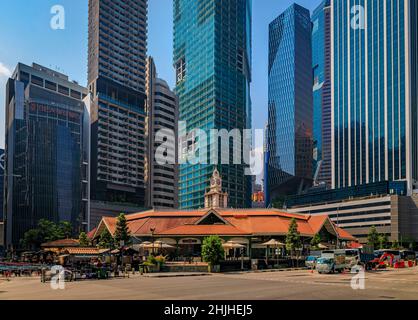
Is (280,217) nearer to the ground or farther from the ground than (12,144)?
nearer to the ground

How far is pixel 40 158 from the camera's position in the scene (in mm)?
174000

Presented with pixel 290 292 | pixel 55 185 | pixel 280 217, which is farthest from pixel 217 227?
pixel 55 185

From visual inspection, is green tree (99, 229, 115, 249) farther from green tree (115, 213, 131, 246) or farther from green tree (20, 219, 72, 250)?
green tree (20, 219, 72, 250)

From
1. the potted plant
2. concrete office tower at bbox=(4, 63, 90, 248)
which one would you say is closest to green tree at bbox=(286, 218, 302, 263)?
the potted plant

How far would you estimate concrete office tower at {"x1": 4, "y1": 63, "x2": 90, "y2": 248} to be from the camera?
173 meters

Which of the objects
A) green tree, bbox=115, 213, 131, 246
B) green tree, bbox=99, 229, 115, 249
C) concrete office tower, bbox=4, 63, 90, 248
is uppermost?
concrete office tower, bbox=4, 63, 90, 248

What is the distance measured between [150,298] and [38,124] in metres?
157

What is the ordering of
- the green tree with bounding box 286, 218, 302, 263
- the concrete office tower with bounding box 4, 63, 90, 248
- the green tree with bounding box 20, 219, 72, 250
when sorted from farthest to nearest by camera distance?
the concrete office tower with bounding box 4, 63, 90, 248 < the green tree with bounding box 20, 219, 72, 250 < the green tree with bounding box 286, 218, 302, 263

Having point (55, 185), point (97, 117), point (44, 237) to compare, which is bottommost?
point (44, 237)

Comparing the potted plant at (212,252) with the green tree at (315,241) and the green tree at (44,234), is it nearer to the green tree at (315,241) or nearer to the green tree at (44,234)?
the green tree at (315,241)

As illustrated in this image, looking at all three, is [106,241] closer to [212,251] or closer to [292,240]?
[292,240]
